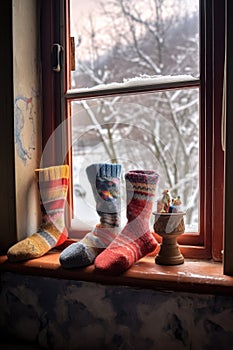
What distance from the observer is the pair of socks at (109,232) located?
3.07 ft

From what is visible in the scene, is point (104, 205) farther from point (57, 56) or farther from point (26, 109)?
point (57, 56)

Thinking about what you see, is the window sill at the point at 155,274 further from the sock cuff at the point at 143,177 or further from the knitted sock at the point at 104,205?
the sock cuff at the point at 143,177

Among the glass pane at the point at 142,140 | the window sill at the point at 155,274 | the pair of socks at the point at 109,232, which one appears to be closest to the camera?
the window sill at the point at 155,274

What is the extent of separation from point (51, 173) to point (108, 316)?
0.45m

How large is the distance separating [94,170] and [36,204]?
277 mm

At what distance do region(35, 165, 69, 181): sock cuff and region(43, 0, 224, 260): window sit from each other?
0.08 metres

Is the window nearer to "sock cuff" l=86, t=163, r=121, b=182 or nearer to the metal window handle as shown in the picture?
the metal window handle

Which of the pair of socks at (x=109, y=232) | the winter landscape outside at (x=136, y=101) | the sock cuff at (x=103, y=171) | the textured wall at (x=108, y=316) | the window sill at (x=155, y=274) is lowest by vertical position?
the textured wall at (x=108, y=316)

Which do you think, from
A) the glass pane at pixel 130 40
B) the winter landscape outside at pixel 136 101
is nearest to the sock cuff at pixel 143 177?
the winter landscape outside at pixel 136 101

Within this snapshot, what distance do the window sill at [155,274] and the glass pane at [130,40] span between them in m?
0.57

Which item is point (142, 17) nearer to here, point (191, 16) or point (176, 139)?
point (191, 16)

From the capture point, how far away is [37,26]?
118 cm

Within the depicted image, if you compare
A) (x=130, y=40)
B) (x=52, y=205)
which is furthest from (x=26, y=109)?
(x=130, y=40)

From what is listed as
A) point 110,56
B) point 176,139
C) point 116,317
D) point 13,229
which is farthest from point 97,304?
point 110,56
